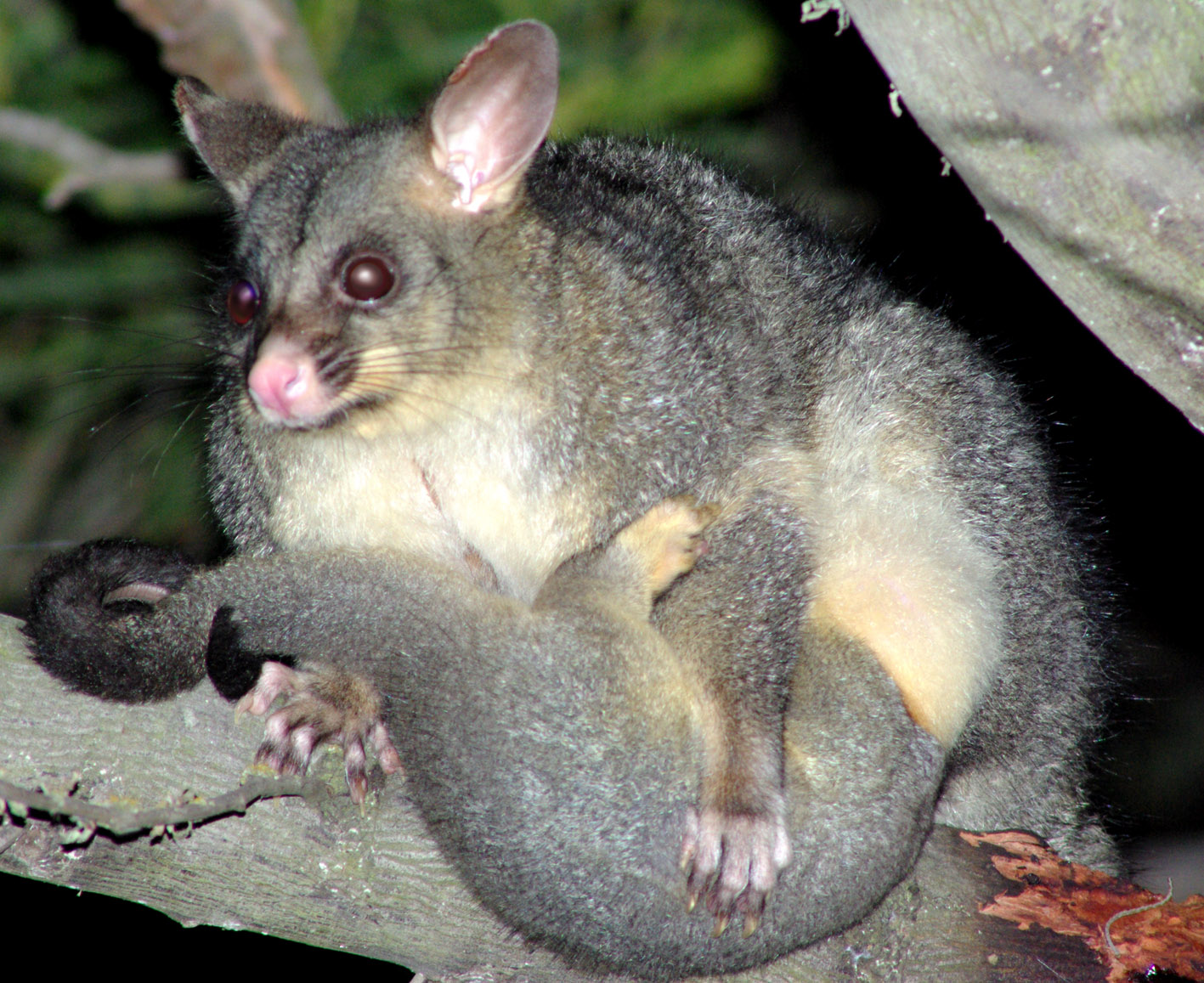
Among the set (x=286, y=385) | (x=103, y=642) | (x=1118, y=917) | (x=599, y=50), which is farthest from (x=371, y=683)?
(x=599, y=50)

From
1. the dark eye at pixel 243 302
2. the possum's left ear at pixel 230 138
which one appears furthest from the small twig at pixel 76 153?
the dark eye at pixel 243 302

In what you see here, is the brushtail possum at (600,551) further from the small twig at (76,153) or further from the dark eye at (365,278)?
the small twig at (76,153)

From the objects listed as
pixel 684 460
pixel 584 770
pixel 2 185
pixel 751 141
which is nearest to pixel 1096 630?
pixel 684 460

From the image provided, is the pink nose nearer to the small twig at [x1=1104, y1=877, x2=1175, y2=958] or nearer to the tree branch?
the small twig at [x1=1104, y1=877, x2=1175, y2=958]

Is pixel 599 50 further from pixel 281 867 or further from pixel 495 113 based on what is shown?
pixel 281 867

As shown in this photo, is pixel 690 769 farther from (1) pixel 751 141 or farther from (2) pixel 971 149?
(1) pixel 751 141

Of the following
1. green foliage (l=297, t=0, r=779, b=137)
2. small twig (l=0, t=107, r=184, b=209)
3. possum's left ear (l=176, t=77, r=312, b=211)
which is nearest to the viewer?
possum's left ear (l=176, t=77, r=312, b=211)

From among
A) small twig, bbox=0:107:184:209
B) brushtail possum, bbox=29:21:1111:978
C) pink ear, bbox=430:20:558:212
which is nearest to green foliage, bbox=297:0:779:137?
small twig, bbox=0:107:184:209
